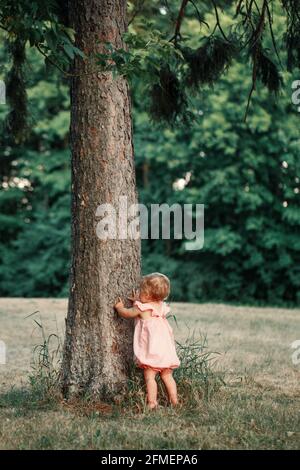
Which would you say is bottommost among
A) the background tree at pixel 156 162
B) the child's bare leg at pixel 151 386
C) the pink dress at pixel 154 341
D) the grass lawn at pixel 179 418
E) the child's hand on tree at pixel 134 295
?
the grass lawn at pixel 179 418

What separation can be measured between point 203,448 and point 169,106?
4.49 meters

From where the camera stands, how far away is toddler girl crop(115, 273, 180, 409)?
5.21m

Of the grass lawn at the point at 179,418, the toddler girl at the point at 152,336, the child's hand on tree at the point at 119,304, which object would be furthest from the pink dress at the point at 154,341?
the grass lawn at the point at 179,418

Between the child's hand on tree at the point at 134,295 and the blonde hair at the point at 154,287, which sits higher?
the blonde hair at the point at 154,287

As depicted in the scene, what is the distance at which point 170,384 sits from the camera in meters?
5.27

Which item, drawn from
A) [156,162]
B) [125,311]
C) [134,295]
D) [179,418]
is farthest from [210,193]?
[179,418]

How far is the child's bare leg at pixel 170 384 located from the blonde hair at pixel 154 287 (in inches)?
22.9

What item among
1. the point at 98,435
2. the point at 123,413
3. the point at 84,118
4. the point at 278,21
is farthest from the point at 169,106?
the point at 278,21

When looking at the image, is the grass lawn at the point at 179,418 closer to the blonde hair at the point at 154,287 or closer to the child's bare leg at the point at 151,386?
the child's bare leg at the point at 151,386

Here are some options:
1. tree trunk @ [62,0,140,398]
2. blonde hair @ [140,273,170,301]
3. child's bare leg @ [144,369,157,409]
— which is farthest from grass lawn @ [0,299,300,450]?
blonde hair @ [140,273,170,301]

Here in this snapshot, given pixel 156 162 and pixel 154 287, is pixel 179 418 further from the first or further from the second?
pixel 156 162

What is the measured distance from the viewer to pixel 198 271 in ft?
69.4

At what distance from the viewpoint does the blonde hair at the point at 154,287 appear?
532cm
